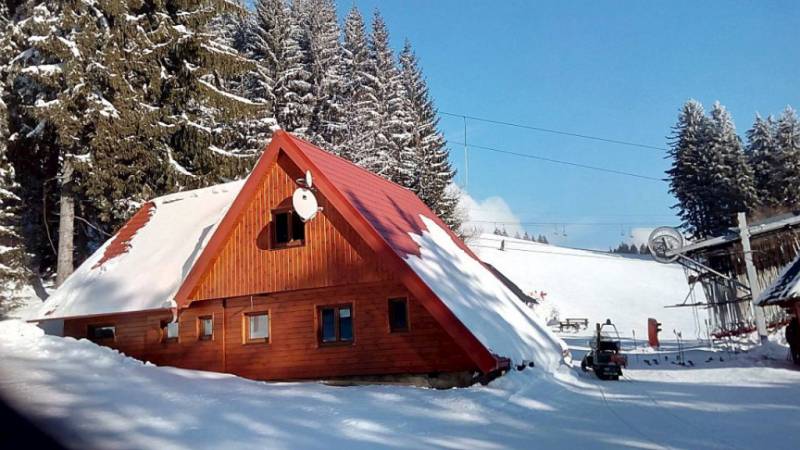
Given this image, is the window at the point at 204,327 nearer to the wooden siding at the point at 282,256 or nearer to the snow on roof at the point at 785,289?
the wooden siding at the point at 282,256

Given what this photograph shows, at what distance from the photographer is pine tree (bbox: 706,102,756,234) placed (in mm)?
55938

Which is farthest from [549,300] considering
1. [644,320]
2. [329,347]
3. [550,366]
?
[329,347]

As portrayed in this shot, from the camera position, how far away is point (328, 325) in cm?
1764

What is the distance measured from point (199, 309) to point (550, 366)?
10.5 m

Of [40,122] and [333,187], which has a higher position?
[40,122]

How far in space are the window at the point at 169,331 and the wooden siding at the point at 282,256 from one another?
1534 millimetres

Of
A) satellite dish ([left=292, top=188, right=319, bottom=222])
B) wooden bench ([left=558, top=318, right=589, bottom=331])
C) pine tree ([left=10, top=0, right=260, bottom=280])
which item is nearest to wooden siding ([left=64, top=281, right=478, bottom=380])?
satellite dish ([left=292, top=188, right=319, bottom=222])

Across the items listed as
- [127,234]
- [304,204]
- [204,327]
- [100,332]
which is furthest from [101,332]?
[304,204]

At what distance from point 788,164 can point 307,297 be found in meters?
54.7

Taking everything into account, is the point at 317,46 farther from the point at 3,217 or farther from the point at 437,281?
the point at 437,281

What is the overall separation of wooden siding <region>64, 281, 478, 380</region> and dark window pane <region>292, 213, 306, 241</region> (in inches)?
60.6

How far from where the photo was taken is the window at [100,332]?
2091cm

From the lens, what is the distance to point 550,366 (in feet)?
61.6

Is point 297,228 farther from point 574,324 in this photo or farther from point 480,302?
point 574,324
